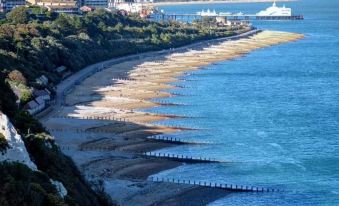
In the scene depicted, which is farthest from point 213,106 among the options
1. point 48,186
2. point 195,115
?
point 48,186

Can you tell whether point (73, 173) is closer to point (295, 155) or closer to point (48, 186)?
point (48, 186)

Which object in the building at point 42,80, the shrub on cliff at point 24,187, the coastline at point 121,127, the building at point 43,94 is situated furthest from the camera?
the building at point 42,80

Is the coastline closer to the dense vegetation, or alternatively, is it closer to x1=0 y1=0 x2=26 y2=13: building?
the dense vegetation

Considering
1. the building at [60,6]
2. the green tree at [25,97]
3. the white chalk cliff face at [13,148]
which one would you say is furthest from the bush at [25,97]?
the building at [60,6]

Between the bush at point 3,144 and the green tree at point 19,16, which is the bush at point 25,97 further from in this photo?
the green tree at point 19,16

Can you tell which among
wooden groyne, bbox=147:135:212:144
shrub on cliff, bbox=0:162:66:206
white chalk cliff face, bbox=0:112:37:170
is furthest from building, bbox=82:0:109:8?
shrub on cliff, bbox=0:162:66:206

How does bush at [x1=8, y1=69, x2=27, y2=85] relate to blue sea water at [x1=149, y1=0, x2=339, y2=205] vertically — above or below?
above
